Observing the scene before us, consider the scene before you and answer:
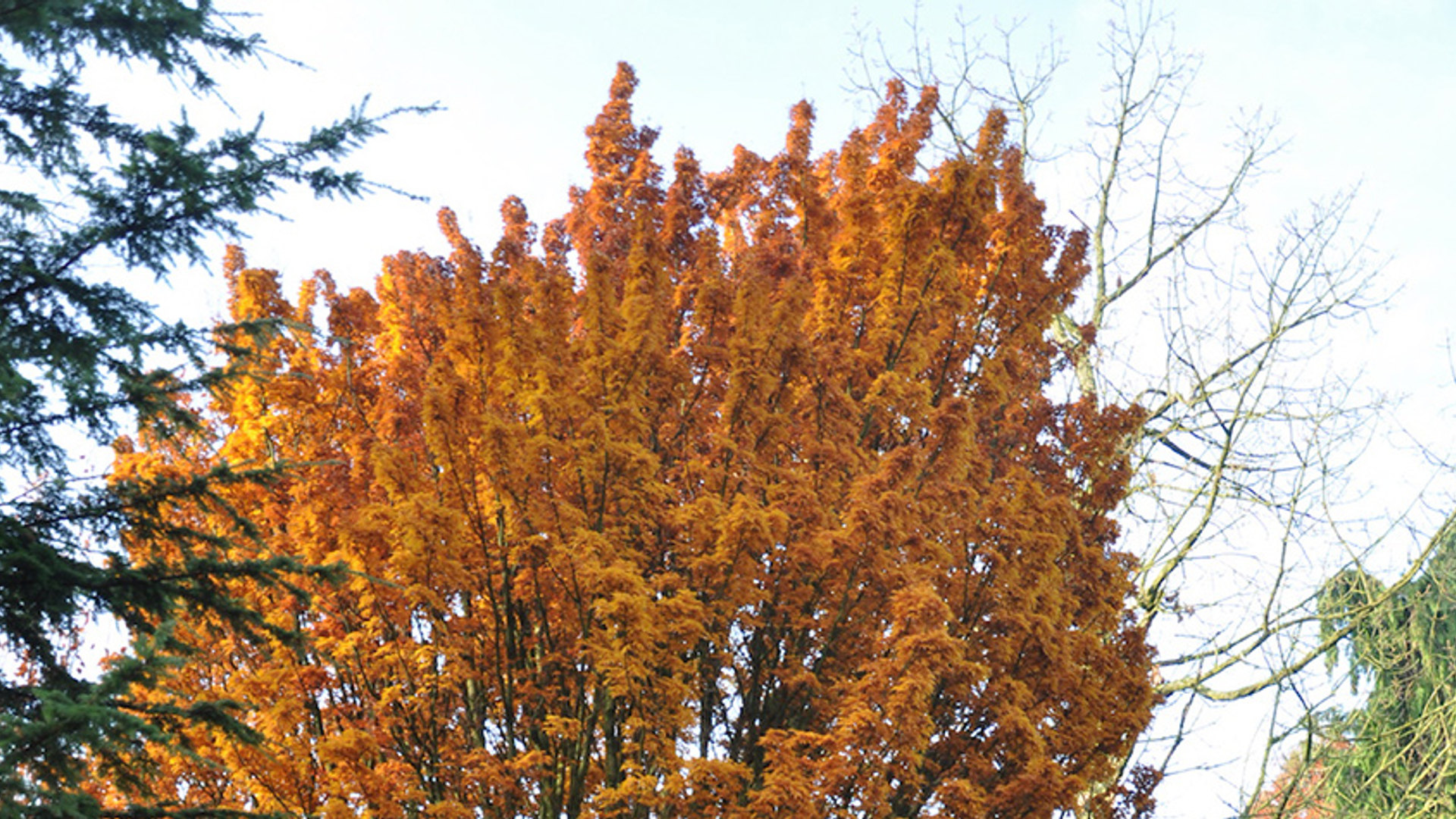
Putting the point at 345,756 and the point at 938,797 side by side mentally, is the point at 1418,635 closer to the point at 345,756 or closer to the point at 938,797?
the point at 938,797

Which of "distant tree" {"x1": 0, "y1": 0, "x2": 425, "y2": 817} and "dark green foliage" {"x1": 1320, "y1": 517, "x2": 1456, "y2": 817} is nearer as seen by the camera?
"distant tree" {"x1": 0, "y1": 0, "x2": 425, "y2": 817}

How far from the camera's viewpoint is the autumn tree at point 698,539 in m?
8.52

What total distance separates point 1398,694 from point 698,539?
1242 centimetres

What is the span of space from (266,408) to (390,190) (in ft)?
13.0

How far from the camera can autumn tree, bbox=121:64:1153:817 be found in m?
8.52

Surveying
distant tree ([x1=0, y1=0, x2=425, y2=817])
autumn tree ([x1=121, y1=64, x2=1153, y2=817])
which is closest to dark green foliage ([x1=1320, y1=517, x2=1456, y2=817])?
autumn tree ([x1=121, y1=64, x2=1153, y2=817])

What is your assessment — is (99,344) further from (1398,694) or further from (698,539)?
(1398,694)

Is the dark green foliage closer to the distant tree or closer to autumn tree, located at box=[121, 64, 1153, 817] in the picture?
autumn tree, located at box=[121, 64, 1153, 817]

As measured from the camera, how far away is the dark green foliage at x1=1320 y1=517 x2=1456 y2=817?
49.2 feet

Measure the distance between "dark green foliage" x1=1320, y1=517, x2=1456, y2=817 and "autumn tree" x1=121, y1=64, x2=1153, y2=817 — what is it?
605 cm

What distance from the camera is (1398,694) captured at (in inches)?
683

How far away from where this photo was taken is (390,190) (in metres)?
7.25

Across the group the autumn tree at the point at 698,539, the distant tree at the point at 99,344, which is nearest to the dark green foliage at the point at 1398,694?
the autumn tree at the point at 698,539

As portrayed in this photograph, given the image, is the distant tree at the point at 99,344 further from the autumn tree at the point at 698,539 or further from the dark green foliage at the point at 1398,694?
the dark green foliage at the point at 1398,694
